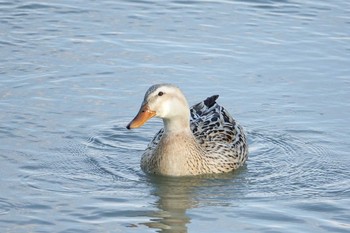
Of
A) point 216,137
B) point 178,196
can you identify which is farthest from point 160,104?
point 216,137

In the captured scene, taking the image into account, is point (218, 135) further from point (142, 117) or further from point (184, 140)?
point (142, 117)

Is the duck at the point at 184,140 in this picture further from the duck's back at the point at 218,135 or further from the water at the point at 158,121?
the water at the point at 158,121

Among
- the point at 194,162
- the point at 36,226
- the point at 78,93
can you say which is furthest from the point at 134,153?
the point at 36,226

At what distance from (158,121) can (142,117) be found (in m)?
2.47

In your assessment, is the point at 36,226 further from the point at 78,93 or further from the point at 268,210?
the point at 78,93

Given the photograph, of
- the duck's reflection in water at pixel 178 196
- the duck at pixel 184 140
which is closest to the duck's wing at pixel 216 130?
the duck at pixel 184 140

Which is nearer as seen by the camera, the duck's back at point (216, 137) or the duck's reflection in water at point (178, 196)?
the duck's reflection in water at point (178, 196)

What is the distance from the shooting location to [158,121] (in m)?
14.8

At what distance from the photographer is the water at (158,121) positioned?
1133cm

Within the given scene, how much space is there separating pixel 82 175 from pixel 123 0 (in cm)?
744

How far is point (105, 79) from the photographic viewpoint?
15.8m

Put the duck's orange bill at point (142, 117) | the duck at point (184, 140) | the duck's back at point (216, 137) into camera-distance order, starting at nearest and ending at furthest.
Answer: the duck's orange bill at point (142, 117), the duck at point (184, 140), the duck's back at point (216, 137)

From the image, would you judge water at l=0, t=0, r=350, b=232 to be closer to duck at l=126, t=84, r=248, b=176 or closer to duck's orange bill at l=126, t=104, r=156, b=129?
duck at l=126, t=84, r=248, b=176

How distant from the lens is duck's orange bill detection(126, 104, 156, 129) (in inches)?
485
